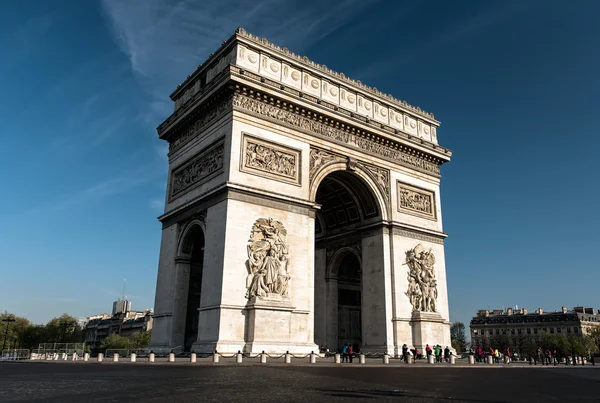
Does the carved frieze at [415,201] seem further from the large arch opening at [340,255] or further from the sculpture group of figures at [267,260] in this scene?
the sculpture group of figures at [267,260]

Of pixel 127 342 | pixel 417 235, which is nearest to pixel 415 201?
pixel 417 235

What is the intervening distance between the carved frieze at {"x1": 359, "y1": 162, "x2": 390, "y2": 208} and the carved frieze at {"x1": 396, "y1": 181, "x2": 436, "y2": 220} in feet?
3.09

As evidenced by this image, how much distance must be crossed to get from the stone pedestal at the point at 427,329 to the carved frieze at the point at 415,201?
19.9 ft

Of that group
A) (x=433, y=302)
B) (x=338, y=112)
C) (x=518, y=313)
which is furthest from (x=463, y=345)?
(x=338, y=112)

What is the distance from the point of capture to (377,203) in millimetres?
28203

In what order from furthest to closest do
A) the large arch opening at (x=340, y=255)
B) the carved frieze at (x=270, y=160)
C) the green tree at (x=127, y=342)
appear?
the green tree at (x=127, y=342), the large arch opening at (x=340, y=255), the carved frieze at (x=270, y=160)

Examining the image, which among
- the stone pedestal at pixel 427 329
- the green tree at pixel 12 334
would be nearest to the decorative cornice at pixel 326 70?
the stone pedestal at pixel 427 329

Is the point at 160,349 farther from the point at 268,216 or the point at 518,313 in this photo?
the point at 518,313

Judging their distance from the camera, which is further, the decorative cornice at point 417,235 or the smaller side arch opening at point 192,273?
the decorative cornice at point 417,235

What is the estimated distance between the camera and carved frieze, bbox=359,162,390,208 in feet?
92.5

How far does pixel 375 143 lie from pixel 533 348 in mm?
71202

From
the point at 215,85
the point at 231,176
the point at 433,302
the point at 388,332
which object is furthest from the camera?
the point at 433,302

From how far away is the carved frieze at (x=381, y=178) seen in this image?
28.2m

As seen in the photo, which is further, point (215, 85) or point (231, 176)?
point (215, 85)
